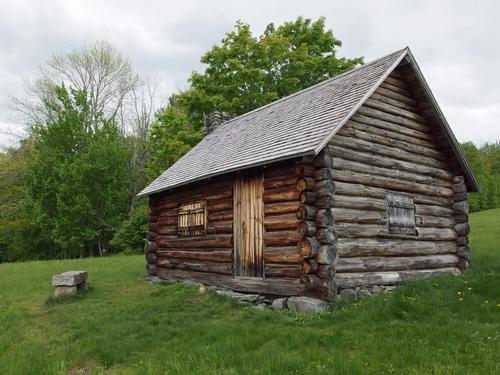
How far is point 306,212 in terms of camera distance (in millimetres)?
9156

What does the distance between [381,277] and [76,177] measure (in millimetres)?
23008

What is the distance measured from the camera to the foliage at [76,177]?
2812 cm

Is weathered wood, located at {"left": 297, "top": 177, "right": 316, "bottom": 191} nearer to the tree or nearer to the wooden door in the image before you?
the wooden door

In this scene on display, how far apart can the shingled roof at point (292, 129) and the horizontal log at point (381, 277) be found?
9.52ft

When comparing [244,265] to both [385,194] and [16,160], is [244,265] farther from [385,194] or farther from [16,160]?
[16,160]

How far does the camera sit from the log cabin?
933cm

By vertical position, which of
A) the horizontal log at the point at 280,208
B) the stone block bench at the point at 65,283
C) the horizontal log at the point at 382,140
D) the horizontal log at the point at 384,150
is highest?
the horizontal log at the point at 382,140

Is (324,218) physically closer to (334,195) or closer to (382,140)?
(334,195)

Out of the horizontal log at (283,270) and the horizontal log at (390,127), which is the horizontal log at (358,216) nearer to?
the horizontal log at (283,270)

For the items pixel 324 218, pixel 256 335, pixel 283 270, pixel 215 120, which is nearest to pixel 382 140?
pixel 324 218

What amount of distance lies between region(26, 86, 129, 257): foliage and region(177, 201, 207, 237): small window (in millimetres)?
16350

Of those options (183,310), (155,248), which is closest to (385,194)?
(183,310)

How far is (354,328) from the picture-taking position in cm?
731

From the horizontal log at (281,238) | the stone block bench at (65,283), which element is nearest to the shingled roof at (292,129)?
the horizontal log at (281,238)
